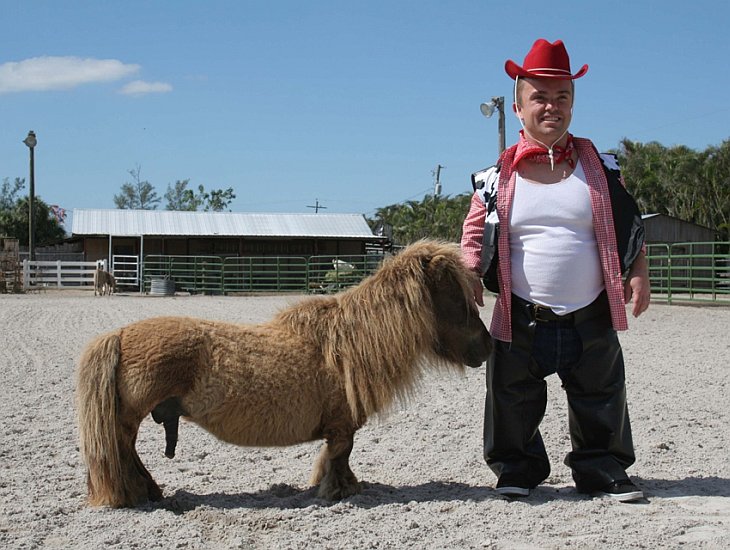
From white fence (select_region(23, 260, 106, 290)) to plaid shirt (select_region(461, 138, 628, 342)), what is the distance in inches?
1051

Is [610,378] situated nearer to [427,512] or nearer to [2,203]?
[427,512]

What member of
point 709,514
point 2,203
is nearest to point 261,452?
point 709,514

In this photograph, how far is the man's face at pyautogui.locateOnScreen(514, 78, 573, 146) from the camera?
3.74 metres

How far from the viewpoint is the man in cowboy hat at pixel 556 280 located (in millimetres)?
3740

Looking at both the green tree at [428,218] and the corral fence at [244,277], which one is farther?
the green tree at [428,218]

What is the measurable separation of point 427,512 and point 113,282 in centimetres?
2457

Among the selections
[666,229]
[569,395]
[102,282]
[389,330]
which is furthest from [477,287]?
[666,229]

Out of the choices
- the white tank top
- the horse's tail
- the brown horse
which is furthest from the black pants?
the horse's tail

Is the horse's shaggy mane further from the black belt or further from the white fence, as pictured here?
the white fence

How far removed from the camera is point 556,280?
148 inches

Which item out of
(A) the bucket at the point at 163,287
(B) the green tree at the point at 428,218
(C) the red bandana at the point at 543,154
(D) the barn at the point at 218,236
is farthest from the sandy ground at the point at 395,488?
(B) the green tree at the point at 428,218

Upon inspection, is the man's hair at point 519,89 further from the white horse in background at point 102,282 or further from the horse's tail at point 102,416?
the white horse in background at point 102,282

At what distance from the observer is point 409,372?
12.5 feet

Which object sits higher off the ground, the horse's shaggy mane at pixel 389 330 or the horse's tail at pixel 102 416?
the horse's shaggy mane at pixel 389 330
